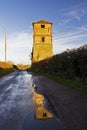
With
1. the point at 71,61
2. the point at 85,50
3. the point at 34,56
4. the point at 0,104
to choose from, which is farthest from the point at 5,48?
the point at 0,104

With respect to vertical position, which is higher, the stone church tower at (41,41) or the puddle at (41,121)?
the stone church tower at (41,41)

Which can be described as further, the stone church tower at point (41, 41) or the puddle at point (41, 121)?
the stone church tower at point (41, 41)

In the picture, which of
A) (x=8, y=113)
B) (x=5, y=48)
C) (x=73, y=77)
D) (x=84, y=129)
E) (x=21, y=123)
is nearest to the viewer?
(x=84, y=129)

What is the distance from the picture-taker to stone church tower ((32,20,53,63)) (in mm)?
81562

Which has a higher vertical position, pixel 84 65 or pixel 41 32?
pixel 41 32

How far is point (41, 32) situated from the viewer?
84562 mm

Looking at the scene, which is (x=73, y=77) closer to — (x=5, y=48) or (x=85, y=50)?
(x=85, y=50)

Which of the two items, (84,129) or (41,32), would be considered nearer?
(84,129)

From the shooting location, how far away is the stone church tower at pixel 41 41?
268 ft

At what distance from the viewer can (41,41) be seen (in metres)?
83.1

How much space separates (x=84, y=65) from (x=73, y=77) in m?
3.74

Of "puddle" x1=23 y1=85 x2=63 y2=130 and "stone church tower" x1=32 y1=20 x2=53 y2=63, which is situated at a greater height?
"stone church tower" x1=32 y1=20 x2=53 y2=63

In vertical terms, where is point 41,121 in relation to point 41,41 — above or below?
below

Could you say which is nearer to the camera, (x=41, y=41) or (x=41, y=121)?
(x=41, y=121)
